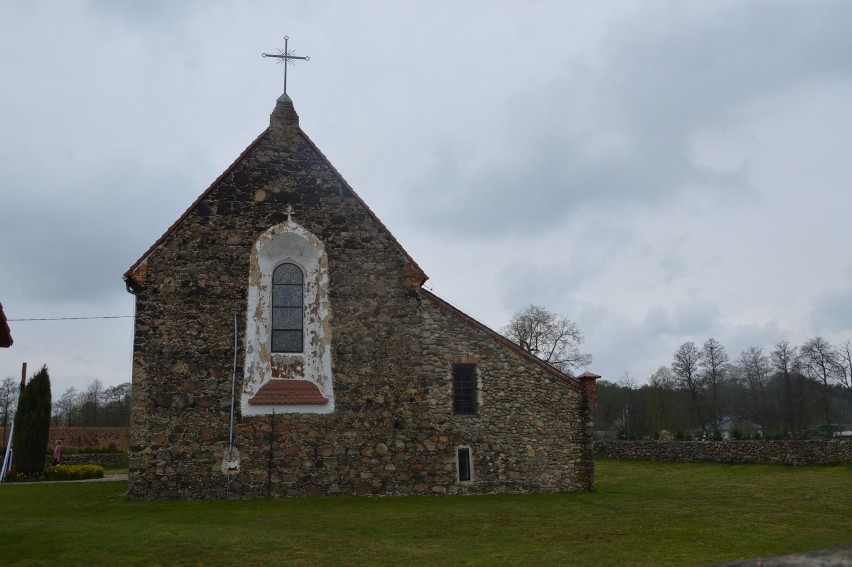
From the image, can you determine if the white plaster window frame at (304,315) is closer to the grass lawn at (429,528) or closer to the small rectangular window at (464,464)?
the grass lawn at (429,528)

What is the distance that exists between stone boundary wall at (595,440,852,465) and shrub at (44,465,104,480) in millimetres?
27635

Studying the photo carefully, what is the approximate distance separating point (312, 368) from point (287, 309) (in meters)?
1.74

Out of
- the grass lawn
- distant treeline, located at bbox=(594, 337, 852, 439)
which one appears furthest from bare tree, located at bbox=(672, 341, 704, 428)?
the grass lawn

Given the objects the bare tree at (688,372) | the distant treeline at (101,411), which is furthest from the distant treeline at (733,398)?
the distant treeline at (101,411)

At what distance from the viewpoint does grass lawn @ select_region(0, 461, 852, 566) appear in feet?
33.1

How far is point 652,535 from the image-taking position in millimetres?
12109

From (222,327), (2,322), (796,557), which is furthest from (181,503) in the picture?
(796,557)

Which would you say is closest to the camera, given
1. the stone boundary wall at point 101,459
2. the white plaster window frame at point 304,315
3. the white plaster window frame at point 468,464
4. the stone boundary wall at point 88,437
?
the white plaster window frame at point 304,315

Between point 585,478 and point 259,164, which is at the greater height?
point 259,164

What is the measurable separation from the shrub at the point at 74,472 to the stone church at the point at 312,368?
511 inches

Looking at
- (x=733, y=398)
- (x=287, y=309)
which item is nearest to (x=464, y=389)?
(x=287, y=309)

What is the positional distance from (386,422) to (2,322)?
33.8 feet

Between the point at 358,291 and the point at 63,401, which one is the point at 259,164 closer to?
the point at 358,291

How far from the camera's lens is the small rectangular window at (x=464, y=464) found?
18.7 meters
